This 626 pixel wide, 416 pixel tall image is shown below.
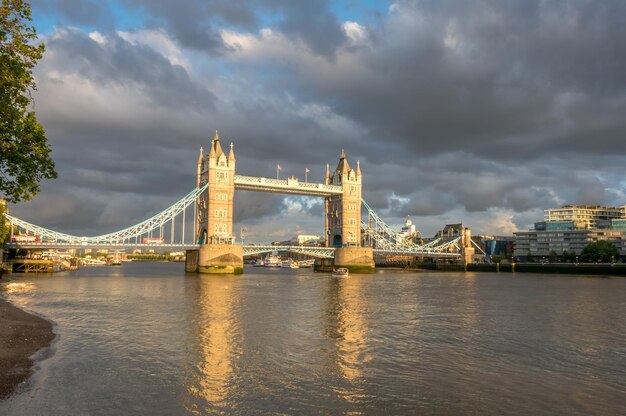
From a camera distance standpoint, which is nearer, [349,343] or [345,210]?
[349,343]

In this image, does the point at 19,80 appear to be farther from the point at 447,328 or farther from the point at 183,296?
the point at 183,296

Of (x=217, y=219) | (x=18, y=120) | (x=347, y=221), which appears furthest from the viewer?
(x=347, y=221)

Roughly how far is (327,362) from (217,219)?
80.2m

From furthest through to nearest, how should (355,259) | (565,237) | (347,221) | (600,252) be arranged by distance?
(565,237), (600,252), (347,221), (355,259)

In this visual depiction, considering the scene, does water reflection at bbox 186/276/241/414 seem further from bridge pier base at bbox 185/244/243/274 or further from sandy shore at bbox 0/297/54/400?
bridge pier base at bbox 185/244/243/274

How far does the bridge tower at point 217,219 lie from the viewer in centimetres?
9094

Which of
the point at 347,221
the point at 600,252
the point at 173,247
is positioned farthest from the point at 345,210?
the point at 600,252

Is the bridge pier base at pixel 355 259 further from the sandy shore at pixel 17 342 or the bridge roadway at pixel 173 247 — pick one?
the sandy shore at pixel 17 342

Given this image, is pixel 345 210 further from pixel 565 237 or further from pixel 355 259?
pixel 565 237

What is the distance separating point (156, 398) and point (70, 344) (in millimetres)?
9746

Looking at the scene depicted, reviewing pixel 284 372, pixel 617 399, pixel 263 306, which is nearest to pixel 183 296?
pixel 263 306

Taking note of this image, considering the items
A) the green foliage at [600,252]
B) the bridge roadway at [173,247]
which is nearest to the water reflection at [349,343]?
the bridge roadway at [173,247]

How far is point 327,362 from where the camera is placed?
20.2 meters

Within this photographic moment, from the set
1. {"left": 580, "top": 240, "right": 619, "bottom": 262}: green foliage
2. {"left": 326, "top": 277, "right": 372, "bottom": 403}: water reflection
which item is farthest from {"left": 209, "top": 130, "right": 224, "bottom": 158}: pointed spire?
{"left": 580, "top": 240, "right": 619, "bottom": 262}: green foliage
